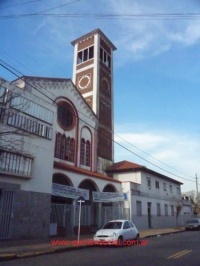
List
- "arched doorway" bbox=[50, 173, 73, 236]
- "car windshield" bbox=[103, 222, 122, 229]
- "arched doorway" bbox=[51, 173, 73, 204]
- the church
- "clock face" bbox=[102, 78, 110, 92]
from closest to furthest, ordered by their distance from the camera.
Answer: the church < "car windshield" bbox=[103, 222, 122, 229] < "arched doorway" bbox=[50, 173, 73, 236] < "arched doorway" bbox=[51, 173, 73, 204] < "clock face" bbox=[102, 78, 110, 92]

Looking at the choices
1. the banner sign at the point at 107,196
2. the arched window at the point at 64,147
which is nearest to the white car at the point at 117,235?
the banner sign at the point at 107,196

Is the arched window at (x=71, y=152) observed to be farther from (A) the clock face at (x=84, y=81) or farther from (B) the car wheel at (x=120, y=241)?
(B) the car wheel at (x=120, y=241)

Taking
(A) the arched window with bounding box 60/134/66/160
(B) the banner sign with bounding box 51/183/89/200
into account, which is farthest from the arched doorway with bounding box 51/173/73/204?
(A) the arched window with bounding box 60/134/66/160

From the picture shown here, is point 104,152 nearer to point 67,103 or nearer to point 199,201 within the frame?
point 67,103

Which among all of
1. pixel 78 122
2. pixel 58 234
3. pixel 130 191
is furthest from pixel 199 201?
pixel 58 234

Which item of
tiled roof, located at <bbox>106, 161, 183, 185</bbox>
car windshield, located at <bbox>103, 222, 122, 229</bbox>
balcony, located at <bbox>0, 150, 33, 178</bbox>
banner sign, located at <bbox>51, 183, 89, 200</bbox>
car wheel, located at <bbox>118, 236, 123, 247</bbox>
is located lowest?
car wheel, located at <bbox>118, 236, 123, 247</bbox>

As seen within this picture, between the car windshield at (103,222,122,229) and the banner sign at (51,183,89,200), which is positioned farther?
the banner sign at (51,183,89,200)

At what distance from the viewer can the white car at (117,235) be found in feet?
51.1

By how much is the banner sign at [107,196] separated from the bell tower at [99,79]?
547 cm

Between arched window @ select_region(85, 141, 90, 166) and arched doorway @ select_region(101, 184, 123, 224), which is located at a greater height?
arched window @ select_region(85, 141, 90, 166)

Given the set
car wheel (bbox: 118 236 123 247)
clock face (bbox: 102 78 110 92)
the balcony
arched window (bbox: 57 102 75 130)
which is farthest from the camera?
clock face (bbox: 102 78 110 92)

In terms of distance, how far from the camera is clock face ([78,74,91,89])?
1598 inches

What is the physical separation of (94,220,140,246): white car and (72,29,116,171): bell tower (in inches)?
671

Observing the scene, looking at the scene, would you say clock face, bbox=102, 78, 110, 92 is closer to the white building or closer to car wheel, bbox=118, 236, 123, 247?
the white building
